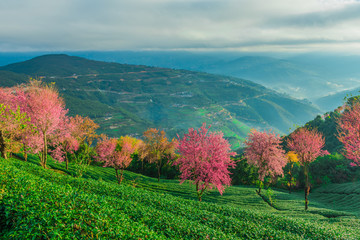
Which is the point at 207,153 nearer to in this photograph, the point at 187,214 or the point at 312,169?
the point at 187,214

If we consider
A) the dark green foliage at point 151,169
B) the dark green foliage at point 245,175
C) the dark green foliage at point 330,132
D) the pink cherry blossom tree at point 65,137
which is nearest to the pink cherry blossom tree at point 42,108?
the pink cherry blossom tree at point 65,137

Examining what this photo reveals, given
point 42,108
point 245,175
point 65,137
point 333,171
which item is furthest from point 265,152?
point 65,137

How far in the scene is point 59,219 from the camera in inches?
352

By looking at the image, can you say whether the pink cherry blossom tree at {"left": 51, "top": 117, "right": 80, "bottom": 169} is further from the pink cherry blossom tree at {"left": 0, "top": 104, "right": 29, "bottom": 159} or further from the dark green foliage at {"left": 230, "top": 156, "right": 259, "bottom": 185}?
the dark green foliage at {"left": 230, "top": 156, "right": 259, "bottom": 185}

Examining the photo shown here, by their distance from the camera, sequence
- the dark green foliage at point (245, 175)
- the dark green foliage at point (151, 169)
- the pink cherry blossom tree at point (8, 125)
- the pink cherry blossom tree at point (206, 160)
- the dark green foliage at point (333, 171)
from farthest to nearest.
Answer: the dark green foliage at point (151, 169) → the dark green foliage at point (245, 175) → the dark green foliage at point (333, 171) → the pink cherry blossom tree at point (206, 160) → the pink cherry blossom tree at point (8, 125)

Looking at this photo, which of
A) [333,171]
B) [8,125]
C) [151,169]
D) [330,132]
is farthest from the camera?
[330,132]

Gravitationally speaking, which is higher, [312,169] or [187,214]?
[187,214]

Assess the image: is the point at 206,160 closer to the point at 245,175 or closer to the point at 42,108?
the point at 42,108

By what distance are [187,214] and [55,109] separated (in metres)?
29.9

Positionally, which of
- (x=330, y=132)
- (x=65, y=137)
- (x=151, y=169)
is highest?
(x=330, y=132)

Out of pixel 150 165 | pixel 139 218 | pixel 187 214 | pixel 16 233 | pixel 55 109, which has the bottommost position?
pixel 150 165

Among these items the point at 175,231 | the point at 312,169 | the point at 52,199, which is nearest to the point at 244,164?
the point at 312,169

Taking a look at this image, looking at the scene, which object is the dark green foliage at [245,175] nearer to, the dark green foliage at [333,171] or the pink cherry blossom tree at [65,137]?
the dark green foliage at [333,171]

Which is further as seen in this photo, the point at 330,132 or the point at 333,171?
the point at 330,132
